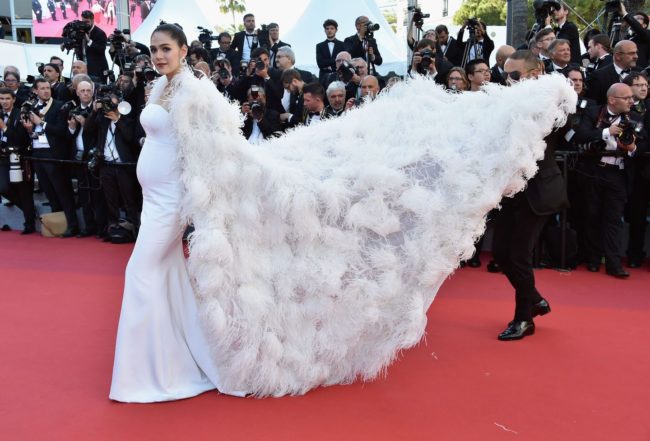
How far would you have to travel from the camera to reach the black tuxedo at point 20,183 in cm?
943

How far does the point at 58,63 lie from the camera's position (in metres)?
11.6

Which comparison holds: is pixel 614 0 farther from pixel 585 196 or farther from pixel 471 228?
pixel 471 228

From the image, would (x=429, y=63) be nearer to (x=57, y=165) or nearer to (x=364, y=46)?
(x=364, y=46)

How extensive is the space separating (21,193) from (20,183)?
142 mm

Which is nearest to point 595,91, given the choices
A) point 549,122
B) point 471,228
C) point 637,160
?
point 637,160

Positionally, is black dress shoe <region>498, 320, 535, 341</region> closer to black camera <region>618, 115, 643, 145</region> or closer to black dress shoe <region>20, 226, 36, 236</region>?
black camera <region>618, 115, 643, 145</region>

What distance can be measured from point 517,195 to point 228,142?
1.99m

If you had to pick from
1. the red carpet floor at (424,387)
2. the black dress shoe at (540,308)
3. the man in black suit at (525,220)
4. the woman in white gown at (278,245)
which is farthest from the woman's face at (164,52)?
the black dress shoe at (540,308)

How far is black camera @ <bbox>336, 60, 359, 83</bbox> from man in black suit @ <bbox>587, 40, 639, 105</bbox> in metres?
2.68

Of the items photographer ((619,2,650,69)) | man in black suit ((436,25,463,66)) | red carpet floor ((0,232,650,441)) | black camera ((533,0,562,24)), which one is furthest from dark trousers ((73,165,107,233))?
photographer ((619,2,650,69))

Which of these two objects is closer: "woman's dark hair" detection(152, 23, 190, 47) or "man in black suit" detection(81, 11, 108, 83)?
"woman's dark hair" detection(152, 23, 190, 47)

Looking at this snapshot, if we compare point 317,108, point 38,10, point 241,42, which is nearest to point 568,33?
point 317,108

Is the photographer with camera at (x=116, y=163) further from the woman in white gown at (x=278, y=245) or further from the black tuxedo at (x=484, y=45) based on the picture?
the woman in white gown at (x=278, y=245)

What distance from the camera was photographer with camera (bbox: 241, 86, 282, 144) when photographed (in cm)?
761
